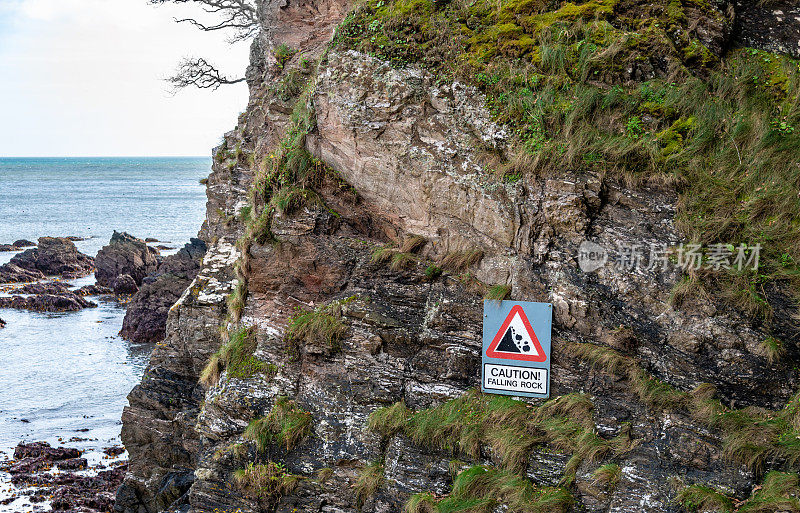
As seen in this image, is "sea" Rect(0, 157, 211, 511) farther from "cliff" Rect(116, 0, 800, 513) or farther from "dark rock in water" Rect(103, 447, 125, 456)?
"cliff" Rect(116, 0, 800, 513)

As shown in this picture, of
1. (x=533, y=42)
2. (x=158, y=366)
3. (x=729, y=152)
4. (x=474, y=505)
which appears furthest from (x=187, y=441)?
(x=729, y=152)

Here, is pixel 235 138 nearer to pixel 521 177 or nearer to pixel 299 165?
pixel 299 165

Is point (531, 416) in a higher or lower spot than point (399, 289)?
lower

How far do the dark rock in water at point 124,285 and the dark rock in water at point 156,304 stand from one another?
7681mm

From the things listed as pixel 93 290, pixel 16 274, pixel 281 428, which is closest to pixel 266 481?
pixel 281 428

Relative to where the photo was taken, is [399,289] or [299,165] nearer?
[399,289]

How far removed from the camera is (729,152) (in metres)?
7.42

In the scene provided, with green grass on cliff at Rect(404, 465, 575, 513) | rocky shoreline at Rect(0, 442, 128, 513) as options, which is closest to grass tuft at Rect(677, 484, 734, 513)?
green grass on cliff at Rect(404, 465, 575, 513)

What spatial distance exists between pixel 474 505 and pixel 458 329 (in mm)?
2208

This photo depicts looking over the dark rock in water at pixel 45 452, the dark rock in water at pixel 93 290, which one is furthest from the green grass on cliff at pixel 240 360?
the dark rock in water at pixel 93 290

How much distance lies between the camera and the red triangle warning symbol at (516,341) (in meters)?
7.48

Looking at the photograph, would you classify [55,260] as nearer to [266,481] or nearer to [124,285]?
[124,285]

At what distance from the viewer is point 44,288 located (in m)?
32.9

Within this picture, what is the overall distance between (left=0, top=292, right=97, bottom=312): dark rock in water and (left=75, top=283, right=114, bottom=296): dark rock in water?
2.30 metres
